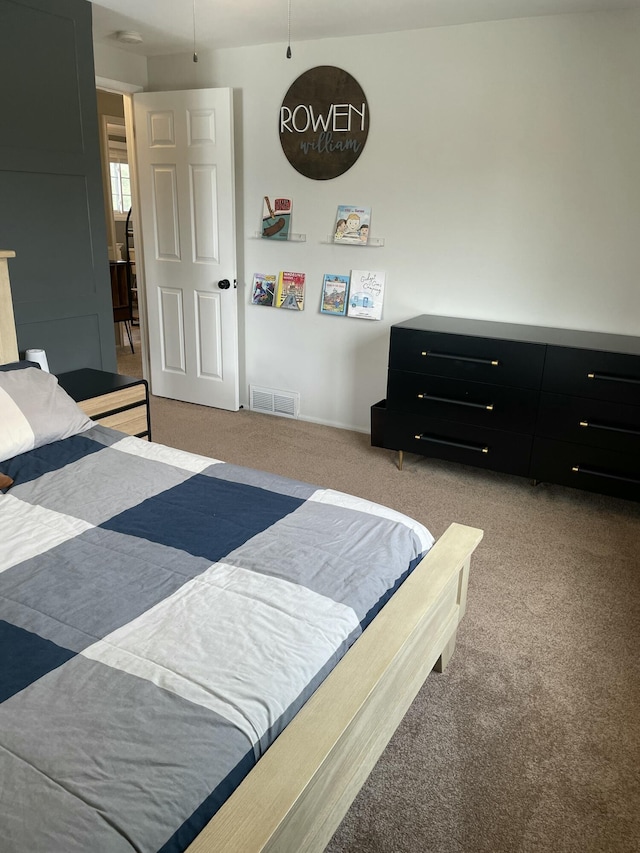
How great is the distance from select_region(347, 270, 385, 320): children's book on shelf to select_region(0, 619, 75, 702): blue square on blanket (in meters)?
3.03

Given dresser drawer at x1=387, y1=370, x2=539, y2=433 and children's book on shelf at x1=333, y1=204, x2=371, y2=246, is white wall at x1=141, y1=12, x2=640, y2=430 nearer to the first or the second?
children's book on shelf at x1=333, y1=204, x2=371, y2=246

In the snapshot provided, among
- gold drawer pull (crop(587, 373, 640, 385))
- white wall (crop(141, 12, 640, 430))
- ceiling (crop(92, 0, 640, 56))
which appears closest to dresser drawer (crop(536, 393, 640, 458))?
gold drawer pull (crop(587, 373, 640, 385))

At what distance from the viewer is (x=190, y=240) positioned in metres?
4.43

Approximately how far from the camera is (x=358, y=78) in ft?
12.2

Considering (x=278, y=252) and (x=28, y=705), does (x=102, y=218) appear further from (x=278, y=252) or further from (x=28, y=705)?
(x=28, y=705)

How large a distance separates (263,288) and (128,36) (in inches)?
64.1

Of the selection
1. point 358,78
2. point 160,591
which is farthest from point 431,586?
point 358,78

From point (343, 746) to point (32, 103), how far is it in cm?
316

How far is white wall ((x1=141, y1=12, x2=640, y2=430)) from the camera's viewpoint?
321cm

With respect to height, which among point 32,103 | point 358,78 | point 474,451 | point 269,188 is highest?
point 358,78

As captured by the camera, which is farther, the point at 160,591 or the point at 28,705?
the point at 160,591

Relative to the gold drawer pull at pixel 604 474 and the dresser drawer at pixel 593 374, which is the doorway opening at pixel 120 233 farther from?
the gold drawer pull at pixel 604 474

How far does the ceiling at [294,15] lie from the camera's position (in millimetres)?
3053

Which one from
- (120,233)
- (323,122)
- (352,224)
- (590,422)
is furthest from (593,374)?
(120,233)
